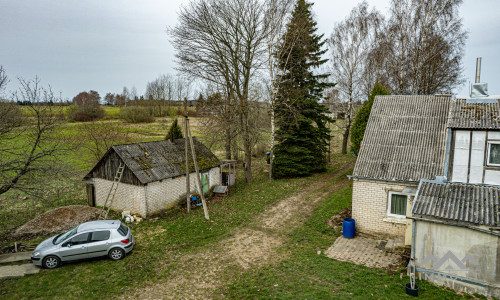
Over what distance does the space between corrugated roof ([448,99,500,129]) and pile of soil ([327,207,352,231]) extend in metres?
6.99

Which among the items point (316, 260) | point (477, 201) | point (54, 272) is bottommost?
point (54, 272)

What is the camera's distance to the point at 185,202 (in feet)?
65.2

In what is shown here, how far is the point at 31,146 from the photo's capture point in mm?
14227

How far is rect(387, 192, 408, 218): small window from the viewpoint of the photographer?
41.2 feet

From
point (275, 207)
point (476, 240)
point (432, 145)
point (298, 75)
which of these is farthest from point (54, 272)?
point (298, 75)

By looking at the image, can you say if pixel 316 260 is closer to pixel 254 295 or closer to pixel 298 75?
pixel 254 295

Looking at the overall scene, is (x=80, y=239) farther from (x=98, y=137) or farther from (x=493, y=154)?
(x=493, y=154)

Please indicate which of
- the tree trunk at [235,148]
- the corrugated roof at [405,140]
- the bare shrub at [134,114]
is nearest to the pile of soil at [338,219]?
the corrugated roof at [405,140]

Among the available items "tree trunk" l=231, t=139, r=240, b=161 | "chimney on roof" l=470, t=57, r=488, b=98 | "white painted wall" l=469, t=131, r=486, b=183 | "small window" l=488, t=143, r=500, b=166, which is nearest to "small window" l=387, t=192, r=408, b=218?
"white painted wall" l=469, t=131, r=486, b=183

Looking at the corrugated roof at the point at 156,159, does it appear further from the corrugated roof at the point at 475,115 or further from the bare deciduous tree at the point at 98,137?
the corrugated roof at the point at 475,115

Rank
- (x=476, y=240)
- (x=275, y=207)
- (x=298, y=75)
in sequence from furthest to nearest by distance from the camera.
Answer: (x=298, y=75) < (x=275, y=207) < (x=476, y=240)

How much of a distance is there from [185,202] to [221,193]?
3070 mm

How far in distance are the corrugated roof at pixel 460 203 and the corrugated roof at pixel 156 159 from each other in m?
14.5

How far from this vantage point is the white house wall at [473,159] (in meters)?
10.5
